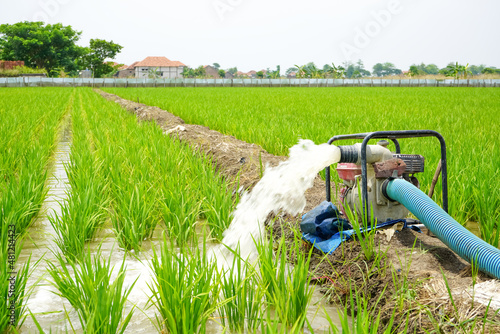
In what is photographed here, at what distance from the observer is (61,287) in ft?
5.39

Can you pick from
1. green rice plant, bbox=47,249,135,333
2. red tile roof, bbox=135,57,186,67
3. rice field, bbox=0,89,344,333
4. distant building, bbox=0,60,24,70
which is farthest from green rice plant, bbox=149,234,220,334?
red tile roof, bbox=135,57,186,67

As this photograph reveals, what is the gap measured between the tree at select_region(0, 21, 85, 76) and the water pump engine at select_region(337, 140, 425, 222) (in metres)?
44.6

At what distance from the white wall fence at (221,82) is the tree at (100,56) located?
37.3ft

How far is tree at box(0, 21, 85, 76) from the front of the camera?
41.8 meters

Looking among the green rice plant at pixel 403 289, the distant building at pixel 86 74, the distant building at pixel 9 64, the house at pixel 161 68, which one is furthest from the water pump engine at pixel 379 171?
the house at pixel 161 68

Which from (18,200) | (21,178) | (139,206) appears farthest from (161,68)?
(139,206)

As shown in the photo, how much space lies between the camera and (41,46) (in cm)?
4262

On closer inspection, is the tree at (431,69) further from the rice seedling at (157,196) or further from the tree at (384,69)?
the rice seedling at (157,196)

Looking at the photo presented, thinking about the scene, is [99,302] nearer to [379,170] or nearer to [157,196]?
[379,170]

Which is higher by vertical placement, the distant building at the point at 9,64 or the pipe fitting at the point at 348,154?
the distant building at the point at 9,64

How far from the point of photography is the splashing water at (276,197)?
2277mm

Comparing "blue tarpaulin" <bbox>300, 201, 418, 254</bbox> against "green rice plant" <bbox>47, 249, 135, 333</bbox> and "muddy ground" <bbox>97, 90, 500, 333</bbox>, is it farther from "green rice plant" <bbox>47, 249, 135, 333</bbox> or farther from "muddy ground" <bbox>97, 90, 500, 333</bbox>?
"green rice plant" <bbox>47, 249, 135, 333</bbox>

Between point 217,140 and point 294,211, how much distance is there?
2.56m

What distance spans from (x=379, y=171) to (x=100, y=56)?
45.4 meters
